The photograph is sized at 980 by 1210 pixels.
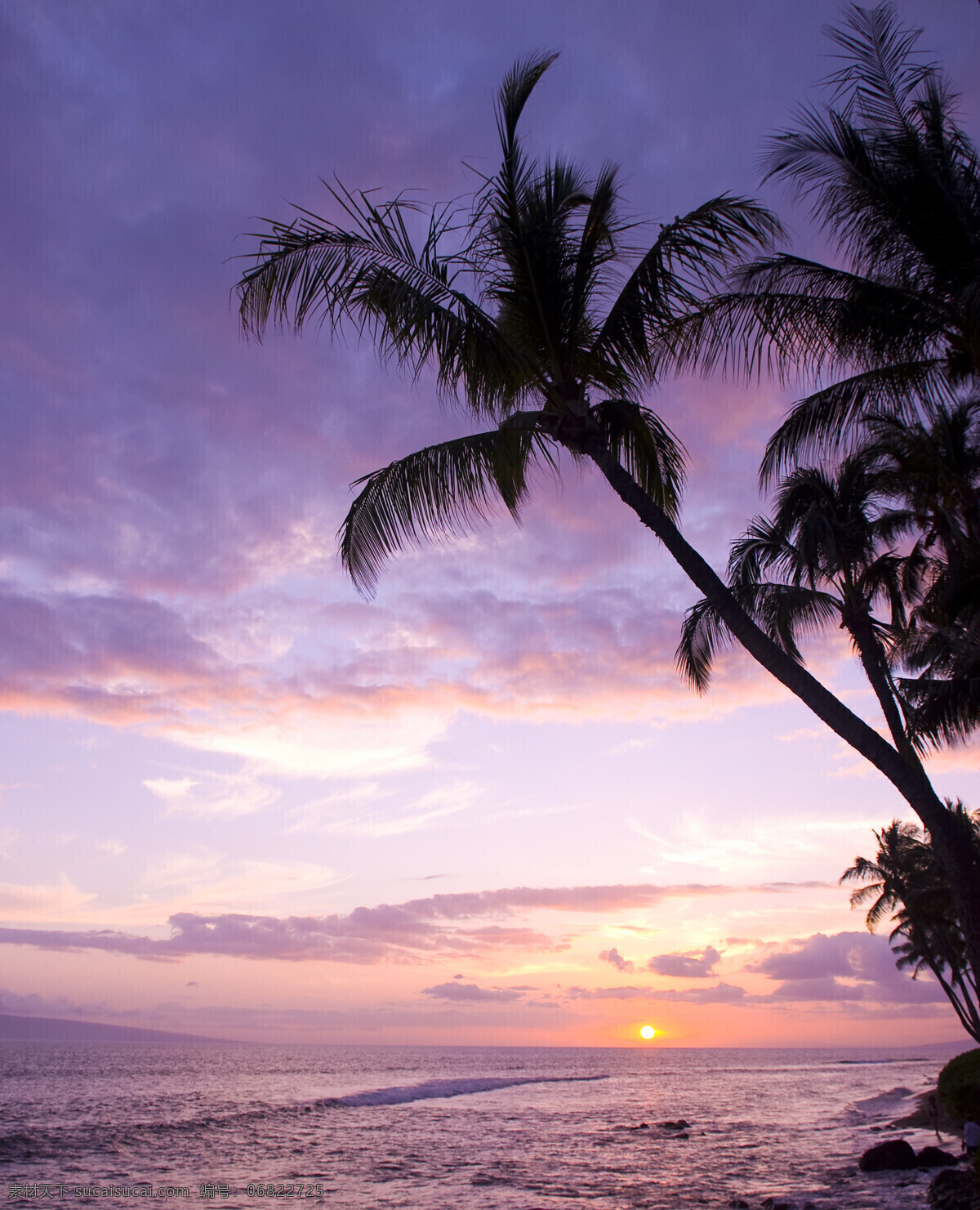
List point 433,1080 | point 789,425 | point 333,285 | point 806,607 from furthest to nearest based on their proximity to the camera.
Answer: point 433,1080 < point 806,607 < point 789,425 < point 333,285

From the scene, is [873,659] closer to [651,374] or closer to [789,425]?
[789,425]

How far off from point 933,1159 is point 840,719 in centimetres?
1692

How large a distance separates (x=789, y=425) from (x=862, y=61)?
354cm

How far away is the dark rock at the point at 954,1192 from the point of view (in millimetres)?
12117

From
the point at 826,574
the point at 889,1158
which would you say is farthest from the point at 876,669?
the point at 889,1158

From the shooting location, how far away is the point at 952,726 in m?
14.9

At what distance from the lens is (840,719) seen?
6.75 m

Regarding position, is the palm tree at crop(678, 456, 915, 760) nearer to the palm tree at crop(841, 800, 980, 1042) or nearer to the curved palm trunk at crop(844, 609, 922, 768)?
the curved palm trunk at crop(844, 609, 922, 768)

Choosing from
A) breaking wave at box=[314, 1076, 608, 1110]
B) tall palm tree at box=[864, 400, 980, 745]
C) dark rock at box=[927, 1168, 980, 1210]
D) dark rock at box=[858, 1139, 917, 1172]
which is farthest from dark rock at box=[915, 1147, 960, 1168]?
breaking wave at box=[314, 1076, 608, 1110]

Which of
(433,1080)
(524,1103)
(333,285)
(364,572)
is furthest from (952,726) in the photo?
(433,1080)

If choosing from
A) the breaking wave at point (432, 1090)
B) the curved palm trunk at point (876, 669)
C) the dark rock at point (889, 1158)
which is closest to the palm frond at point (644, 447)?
the curved palm trunk at point (876, 669)

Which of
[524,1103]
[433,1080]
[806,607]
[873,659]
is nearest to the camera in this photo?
[873,659]

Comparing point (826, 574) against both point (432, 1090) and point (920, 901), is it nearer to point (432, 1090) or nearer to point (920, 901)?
point (920, 901)

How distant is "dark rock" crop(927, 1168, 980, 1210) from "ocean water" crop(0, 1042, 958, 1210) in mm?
540
